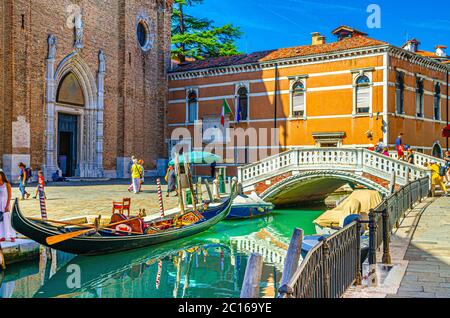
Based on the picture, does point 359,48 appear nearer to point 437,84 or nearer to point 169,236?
point 437,84

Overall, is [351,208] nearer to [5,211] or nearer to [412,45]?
[5,211]

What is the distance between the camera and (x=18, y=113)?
18.8 m

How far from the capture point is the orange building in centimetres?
2038

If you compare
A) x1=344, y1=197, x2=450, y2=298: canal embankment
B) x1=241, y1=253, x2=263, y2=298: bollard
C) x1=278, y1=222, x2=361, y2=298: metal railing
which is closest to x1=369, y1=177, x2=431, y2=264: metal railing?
x1=344, y1=197, x2=450, y2=298: canal embankment

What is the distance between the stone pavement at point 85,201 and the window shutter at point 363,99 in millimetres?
9355

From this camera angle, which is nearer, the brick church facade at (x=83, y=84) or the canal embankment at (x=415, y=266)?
the canal embankment at (x=415, y=266)

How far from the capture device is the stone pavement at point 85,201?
40.9 feet

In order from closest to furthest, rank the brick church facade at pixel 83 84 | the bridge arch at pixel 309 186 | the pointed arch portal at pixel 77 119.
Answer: the bridge arch at pixel 309 186, the brick church facade at pixel 83 84, the pointed arch portal at pixel 77 119

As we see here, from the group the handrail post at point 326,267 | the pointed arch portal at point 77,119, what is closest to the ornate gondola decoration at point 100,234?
the handrail post at point 326,267

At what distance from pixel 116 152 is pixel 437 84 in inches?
654

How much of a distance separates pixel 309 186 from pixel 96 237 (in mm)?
11234

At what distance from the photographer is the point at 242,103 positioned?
24891mm

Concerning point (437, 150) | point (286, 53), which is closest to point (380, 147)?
point (437, 150)

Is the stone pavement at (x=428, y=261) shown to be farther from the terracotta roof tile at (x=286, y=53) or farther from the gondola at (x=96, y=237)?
the terracotta roof tile at (x=286, y=53)
